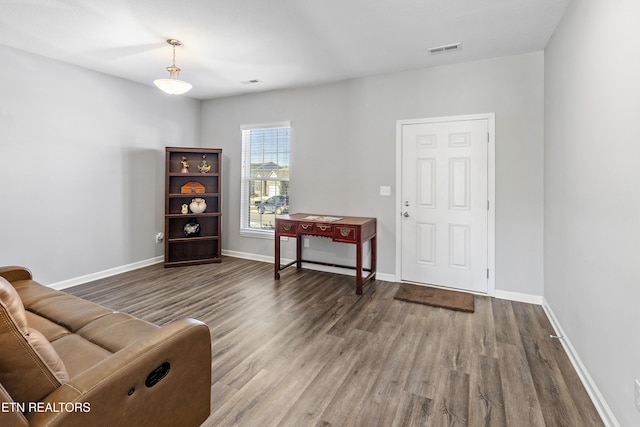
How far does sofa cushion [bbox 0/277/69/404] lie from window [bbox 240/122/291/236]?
12.3ft

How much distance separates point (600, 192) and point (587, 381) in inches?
45.1

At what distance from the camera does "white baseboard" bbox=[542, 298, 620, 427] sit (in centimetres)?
163

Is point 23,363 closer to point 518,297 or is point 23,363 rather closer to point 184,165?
point 518,297

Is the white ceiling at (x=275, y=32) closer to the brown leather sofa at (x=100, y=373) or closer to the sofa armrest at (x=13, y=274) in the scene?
the sofa armrest at (x=13, y=274)

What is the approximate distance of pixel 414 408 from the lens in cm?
176

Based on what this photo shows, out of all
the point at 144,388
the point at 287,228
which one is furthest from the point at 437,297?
the point at 144,388

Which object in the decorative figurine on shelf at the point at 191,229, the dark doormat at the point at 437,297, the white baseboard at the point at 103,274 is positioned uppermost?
the decorative figurine on shelf at the point at 191,229

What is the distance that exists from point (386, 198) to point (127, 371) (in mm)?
3341

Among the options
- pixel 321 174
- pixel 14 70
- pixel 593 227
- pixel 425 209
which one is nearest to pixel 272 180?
pixel 321 174

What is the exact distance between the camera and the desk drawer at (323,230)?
372 cm

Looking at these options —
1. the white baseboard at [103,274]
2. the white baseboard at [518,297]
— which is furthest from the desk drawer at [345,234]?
the white baseboard at [103,274]

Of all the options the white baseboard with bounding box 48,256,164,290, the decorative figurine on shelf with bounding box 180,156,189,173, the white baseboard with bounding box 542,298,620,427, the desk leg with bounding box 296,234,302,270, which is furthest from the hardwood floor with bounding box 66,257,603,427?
the decorative figurine on shelf with bounding box 180,156,189,173

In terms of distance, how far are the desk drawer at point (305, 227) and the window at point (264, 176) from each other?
933 millimetres

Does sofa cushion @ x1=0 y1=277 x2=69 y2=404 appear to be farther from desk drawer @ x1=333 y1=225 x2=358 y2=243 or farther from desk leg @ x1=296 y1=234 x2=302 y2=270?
desk leg @ x1=296 y1=234 x2=302 y2=270
